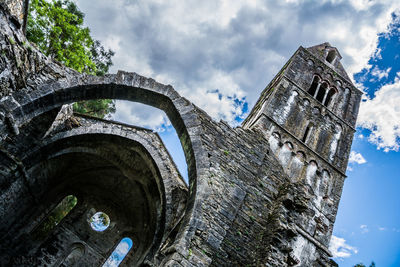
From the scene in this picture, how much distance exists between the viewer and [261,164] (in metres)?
5.82

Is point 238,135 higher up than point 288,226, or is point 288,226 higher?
point 238,135

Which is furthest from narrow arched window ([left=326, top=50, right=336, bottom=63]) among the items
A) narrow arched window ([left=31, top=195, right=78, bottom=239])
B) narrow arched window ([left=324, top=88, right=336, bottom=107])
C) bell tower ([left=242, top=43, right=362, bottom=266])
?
narrow arched window ([left=31, top=195, right=78, bottom=239])

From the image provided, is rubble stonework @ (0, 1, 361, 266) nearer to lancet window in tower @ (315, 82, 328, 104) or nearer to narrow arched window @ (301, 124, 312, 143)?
narrow arched window @ (301, 124, 312, 143)

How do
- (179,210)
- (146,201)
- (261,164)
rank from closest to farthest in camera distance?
(261,164)
(179,210)
(146,201)

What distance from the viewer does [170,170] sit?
791 centimetres

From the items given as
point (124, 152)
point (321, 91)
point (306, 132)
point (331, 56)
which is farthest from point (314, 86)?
point (124, 152)

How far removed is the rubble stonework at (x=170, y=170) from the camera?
4.58m

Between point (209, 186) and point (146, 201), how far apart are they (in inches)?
247

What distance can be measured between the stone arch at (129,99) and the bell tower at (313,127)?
4376 millimetres

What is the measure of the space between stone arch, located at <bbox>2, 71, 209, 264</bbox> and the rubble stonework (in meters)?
0.02

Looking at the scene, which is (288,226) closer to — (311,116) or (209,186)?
(209,186)

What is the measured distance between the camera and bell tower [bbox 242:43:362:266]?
9.48 m

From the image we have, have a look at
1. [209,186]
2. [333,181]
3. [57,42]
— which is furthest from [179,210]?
[57,42]

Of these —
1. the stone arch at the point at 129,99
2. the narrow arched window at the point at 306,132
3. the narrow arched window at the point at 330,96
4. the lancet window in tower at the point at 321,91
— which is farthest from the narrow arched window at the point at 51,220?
the narrow arched window at the point at 330,96
